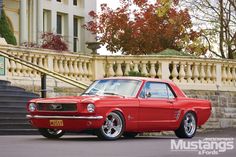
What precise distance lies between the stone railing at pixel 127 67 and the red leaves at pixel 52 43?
34.4 feet

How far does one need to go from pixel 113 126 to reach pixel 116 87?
1184 millimetres

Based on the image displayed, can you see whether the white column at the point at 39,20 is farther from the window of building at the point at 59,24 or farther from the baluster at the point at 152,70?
the baluster at the point at 152,70

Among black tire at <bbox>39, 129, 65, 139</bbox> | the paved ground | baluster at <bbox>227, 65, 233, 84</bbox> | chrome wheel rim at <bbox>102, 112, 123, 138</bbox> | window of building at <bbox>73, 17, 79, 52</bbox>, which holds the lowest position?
the paved ground

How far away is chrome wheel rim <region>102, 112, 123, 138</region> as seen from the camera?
1537cm

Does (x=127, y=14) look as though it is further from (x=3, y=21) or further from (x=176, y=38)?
(x=3, y=21)

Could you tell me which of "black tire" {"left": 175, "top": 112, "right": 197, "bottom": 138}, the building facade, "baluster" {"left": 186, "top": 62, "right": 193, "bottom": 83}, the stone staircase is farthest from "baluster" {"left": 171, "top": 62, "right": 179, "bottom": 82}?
the building facade

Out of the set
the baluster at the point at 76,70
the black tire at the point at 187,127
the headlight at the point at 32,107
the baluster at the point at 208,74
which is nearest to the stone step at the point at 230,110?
the baluster at the point at 208,74

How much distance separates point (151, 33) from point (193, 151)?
25.9 metres

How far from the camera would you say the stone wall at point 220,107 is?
1004 inches

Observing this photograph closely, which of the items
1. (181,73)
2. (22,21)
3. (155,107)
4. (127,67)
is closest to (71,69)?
(127,67)

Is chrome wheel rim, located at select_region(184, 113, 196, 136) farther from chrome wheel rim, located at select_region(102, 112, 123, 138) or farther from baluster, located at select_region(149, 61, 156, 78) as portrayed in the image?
baluster, located at select_region(149, 61, 156, 78)

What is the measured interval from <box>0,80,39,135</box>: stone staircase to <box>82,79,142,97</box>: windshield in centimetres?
316

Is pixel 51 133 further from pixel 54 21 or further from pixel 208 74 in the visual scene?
pixel 54 21

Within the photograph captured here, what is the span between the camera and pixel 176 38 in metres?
38.0
